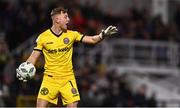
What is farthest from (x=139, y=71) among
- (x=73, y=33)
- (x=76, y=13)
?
(x=73, y=33)

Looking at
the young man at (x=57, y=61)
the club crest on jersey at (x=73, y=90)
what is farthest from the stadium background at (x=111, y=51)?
the club crest on jersey at (x=73, y=90)

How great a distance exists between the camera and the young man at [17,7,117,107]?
13289 millimetres

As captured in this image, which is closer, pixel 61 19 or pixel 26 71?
pixel 26 71

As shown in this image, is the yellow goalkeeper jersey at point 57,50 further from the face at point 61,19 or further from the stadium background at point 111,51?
the stadium background at point 111,51

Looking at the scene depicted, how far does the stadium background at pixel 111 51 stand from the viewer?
67.2ft

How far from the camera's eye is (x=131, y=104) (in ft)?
68.5

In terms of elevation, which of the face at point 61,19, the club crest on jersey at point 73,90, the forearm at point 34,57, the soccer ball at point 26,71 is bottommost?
the club crest on jersey at point 73,90

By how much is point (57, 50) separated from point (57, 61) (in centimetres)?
19

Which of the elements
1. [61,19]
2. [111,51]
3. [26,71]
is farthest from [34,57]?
[111,51]

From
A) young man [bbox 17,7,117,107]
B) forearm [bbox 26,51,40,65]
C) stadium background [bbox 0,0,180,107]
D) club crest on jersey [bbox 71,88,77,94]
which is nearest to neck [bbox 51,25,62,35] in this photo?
young man [bbox 17,7,117,107]

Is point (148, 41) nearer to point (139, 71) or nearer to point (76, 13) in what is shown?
point (139, 71)

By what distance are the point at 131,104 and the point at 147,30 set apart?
4.84 metres

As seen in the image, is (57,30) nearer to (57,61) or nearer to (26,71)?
(57,61)

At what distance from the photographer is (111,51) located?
2436 cm
